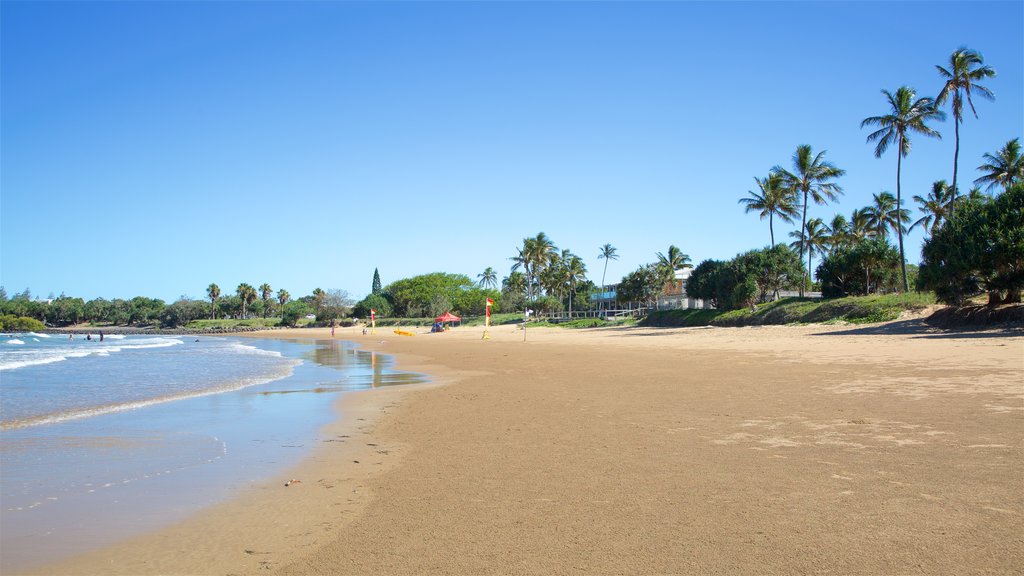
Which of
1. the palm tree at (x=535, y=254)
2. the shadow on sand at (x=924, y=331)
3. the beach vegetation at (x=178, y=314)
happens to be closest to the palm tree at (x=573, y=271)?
the palm tree at (x=535, y=254)

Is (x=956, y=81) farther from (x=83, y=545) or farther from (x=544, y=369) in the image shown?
(x=83, y=545)

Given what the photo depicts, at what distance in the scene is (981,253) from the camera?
24.9m

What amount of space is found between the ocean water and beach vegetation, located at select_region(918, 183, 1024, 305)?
80.1 ft

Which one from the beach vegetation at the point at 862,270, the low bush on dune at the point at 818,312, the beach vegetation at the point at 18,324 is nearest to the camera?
the low bush on dune at the point at 818,312

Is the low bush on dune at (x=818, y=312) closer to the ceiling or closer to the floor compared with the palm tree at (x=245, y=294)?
closer to the floor

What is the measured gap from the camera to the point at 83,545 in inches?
180

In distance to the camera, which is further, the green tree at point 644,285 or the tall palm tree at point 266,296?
the tall palm tree at point 266,296

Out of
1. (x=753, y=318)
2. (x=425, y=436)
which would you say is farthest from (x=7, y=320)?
(x=425, y=436)

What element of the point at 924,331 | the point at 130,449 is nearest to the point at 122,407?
the point at 130,449

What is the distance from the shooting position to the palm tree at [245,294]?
126m

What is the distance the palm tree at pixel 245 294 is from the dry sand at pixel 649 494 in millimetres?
127794

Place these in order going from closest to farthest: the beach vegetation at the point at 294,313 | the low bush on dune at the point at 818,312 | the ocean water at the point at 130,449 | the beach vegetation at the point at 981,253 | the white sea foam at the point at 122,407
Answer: the ocean water at the point at 130,449
the white sea foam at the point at 122,407
the beach vegetation at the point at 981,253
the low bush on dune at the point at 818,312
the beach vegetation at the point at 294,313

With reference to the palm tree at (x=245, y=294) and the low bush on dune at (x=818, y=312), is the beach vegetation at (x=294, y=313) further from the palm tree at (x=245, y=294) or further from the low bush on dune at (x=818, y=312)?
the low bush on dune at (x=818, y=312)

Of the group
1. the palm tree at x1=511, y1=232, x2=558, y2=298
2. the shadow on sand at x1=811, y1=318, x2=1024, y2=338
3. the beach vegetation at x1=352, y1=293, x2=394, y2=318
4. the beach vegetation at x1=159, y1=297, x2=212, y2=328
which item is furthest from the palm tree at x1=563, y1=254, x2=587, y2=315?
the beach vegetation at x1=159, y1=297, x2=212, y2=328
